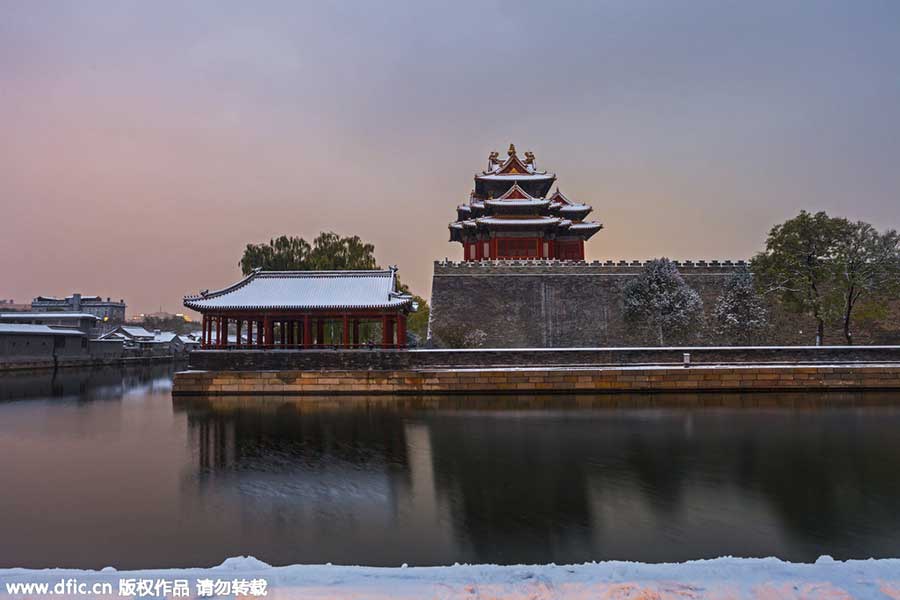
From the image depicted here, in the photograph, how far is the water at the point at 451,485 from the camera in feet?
20.7

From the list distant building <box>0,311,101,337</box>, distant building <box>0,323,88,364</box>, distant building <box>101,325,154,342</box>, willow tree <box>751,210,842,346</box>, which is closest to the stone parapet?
willow tree <box>751,210,842,346</box>

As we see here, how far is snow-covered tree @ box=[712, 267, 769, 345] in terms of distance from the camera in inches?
963

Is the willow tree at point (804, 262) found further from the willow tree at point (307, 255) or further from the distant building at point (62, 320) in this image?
the distant building at point (62, 320)

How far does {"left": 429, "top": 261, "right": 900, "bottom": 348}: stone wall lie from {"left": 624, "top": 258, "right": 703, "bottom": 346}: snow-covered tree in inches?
61.9

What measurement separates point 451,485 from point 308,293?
14265 millimetres

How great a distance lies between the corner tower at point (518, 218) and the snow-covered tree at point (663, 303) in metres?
6.97

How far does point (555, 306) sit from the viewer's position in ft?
89.2

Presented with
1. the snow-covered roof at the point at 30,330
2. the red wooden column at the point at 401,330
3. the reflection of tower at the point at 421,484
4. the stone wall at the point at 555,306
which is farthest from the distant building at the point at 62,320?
the reflection of tower at the point at 421,484

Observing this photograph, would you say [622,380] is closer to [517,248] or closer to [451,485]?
[451,485]

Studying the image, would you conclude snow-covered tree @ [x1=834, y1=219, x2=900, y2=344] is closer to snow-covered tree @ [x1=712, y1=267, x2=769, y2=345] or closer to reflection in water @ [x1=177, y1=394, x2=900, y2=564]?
snow-covered tree @ [x1=712, y1=267, x2=769, y2=345]

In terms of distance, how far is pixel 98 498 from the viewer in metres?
8.16

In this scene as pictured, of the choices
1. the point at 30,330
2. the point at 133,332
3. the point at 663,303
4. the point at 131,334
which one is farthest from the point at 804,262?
the point at 133,332

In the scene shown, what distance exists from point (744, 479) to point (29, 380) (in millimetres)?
33868

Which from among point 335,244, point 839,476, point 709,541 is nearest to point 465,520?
point 709,541
